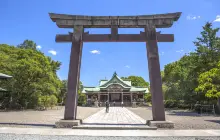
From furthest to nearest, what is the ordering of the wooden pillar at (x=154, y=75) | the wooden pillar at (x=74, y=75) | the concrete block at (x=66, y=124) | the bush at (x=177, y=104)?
the bush at (x=177, y=104)
the wooden pillar at (x=74, y=75)
the wooden pillar at (x=154, y=75)
the concrete block at (x=66, y=124)

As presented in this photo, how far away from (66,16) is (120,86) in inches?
1479

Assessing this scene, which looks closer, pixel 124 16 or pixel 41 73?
pixel 124 16

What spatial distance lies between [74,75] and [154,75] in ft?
13.6

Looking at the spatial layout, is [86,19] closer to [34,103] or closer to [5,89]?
[5,89]

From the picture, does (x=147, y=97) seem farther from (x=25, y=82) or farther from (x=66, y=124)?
(x=66, y=124)

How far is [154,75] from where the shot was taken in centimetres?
980

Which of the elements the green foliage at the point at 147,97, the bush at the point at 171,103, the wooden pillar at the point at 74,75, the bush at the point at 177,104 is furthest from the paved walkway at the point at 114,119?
the green foliage at the point at 147,97

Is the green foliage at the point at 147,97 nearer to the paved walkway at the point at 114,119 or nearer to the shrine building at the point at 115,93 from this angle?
the shrine building at the point at 115,93

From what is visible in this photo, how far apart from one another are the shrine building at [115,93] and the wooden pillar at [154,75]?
1414 inches

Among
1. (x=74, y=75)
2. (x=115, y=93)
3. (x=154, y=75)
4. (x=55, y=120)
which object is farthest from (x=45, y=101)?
(x=154, y=75)

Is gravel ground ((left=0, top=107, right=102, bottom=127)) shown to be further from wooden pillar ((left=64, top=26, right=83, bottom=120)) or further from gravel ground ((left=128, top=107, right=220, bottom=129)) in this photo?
gravel ground ((left=128, top=107, right=220, bottom=129))

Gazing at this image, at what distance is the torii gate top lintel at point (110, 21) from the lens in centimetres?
1015

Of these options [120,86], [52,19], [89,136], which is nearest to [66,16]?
[52,19]

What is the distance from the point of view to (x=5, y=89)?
23625 mm
